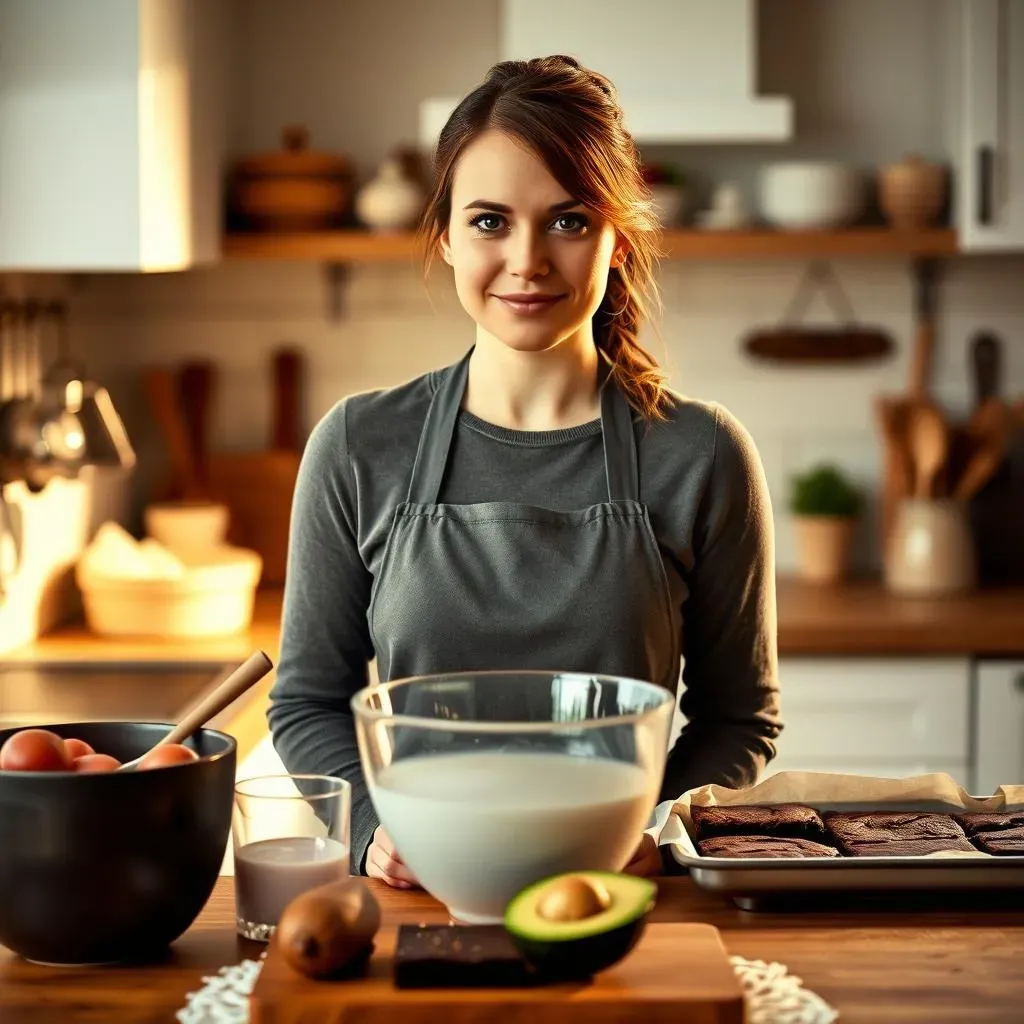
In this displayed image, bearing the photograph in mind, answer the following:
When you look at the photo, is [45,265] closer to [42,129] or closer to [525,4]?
[42,129]

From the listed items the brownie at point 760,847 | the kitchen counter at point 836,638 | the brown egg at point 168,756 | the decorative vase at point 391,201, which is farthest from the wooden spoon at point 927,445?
the brown egg at point 168,756

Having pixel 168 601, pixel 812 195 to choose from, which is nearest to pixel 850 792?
pixel 168 601

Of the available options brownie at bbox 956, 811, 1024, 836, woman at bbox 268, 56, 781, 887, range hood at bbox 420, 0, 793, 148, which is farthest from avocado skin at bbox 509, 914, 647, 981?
range hood at bbox 420, 0, 793, 148

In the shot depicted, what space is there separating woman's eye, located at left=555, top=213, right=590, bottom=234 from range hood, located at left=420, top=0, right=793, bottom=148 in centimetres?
167

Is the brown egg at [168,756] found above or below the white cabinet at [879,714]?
above

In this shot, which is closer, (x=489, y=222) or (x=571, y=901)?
(x=571, y=901)

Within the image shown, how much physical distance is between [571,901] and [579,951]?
0.03 metres

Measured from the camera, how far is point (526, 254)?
149cm

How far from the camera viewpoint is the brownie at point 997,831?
3.98ft

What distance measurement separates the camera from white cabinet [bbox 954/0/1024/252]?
124 inches

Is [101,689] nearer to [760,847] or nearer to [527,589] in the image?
[527,589]

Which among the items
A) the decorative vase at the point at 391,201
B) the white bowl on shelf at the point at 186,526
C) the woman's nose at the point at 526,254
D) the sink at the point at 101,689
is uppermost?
the decorative vase at the point at 391,201

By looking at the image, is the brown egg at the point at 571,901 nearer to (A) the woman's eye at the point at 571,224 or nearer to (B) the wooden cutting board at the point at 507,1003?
(B) the wooden cutting board at the point at 507,1003

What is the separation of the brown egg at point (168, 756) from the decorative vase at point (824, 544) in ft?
8.26
